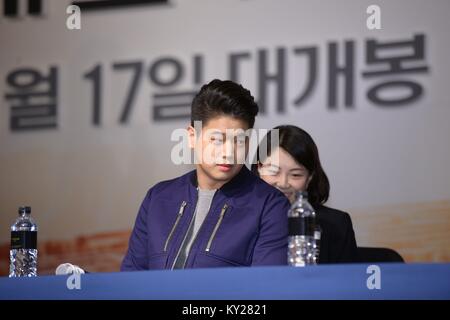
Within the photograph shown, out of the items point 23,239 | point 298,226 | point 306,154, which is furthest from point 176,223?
point 306,154

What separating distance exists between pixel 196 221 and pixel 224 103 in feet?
1.06

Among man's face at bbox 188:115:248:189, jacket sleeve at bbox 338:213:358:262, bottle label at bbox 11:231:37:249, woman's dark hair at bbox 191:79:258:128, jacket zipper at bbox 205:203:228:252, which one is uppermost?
woman's dark hair at bbox 191:79:258:128

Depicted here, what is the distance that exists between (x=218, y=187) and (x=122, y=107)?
1.61m

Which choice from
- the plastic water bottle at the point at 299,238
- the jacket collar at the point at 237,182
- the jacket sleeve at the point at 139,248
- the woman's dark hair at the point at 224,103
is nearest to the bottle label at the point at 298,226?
the plastic water bottle at the point at 299,238

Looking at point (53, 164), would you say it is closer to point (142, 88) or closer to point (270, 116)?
point (142, 88)

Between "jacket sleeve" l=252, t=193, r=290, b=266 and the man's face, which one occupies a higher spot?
the man's face

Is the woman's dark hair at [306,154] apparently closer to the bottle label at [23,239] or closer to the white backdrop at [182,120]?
the white backdrop at [182,120]

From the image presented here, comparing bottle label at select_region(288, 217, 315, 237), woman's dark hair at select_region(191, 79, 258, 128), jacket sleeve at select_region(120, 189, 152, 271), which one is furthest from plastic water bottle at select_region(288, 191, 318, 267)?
jacket sleeve at select_region(120, 189, 152, 271)

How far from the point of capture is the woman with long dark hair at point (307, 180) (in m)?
3.00

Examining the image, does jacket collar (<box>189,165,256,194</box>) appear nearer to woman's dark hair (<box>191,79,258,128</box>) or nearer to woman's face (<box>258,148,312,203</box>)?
woman's dark hair (<box>191,79,258,128</box>)

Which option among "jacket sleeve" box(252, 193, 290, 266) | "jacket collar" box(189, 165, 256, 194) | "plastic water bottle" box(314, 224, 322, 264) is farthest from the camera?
"plastic water bottle" box(314, 224, 322, 264)

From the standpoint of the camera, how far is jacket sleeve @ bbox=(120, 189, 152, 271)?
2.48 m

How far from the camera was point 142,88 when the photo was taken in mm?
3945

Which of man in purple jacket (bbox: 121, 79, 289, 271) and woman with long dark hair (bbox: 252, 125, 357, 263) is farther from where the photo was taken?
woman with long dark hair (bbox: 252, 125, 357, 263)
